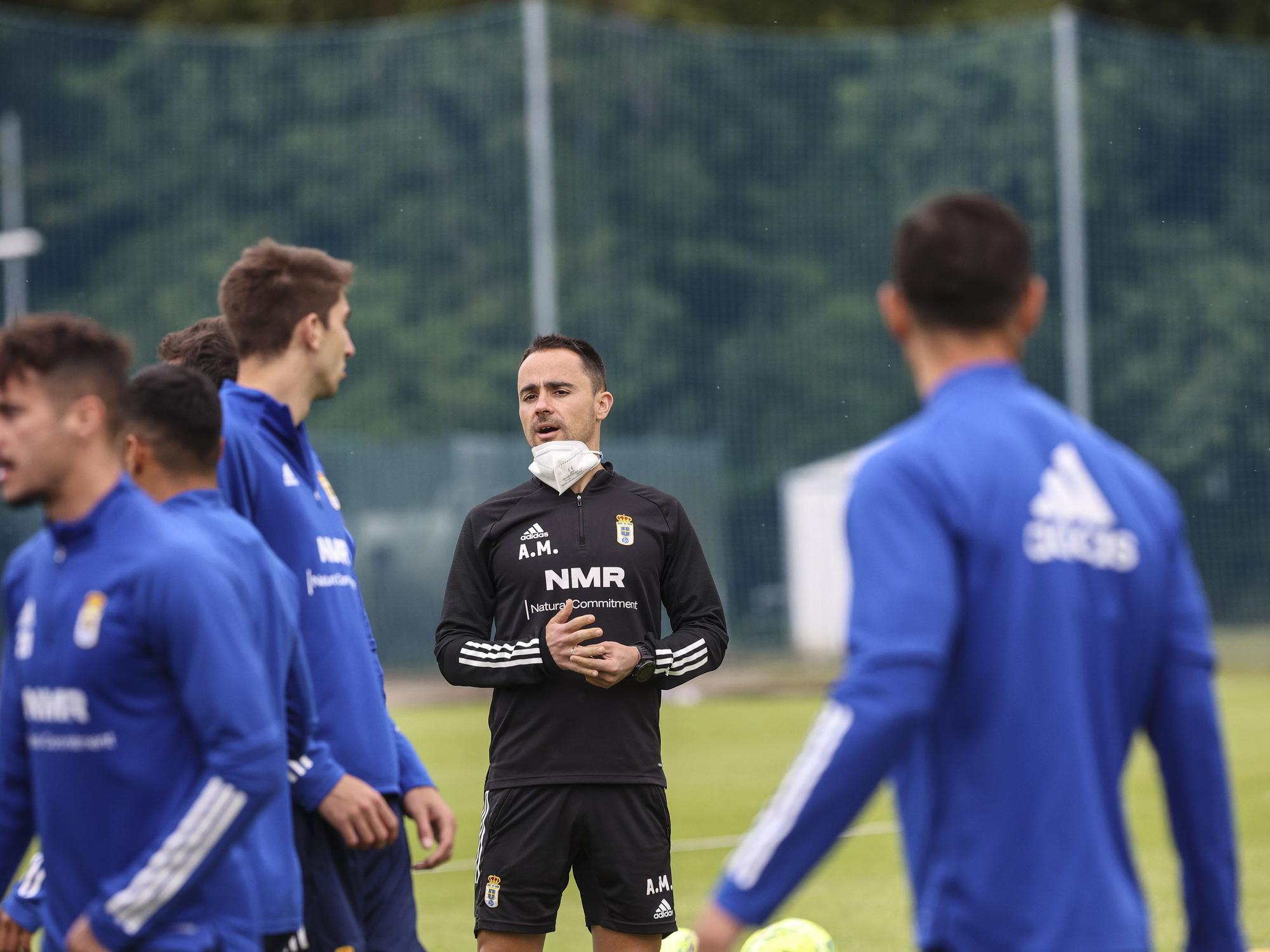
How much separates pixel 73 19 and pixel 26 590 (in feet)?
127

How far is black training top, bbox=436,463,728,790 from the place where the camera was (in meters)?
5.52

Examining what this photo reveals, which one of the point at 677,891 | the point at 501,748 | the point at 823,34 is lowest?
the point at 677,891

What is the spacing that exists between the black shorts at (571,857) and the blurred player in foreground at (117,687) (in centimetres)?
201

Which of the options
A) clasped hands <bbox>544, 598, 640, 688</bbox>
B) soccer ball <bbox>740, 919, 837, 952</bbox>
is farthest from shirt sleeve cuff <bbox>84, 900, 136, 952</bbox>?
soccer ball <bbox>740, 919, 837, 952</bbox>

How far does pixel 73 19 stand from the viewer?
130 ft

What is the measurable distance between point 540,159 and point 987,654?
82.8 ft

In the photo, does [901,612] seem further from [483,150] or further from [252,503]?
[483,150]

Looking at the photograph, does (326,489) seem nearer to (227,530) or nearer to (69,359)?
(227,530)

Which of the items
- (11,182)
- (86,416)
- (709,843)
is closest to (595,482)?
(86,416)

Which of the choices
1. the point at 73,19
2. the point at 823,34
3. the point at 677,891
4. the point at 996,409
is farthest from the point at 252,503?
the point at 73,19

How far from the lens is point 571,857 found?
219 inches

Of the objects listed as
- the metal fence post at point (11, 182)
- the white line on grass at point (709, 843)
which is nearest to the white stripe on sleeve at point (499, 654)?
the white line on grass at point (709, 843)

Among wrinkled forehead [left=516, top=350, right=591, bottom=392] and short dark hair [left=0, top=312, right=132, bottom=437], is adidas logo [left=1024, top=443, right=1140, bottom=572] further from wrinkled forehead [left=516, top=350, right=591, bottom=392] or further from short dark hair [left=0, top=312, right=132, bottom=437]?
wrinkled forehead [left=516, top=350, right=591, bottom=392]

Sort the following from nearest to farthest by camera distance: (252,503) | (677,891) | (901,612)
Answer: (901,612)
(252,503)
(677,891)
